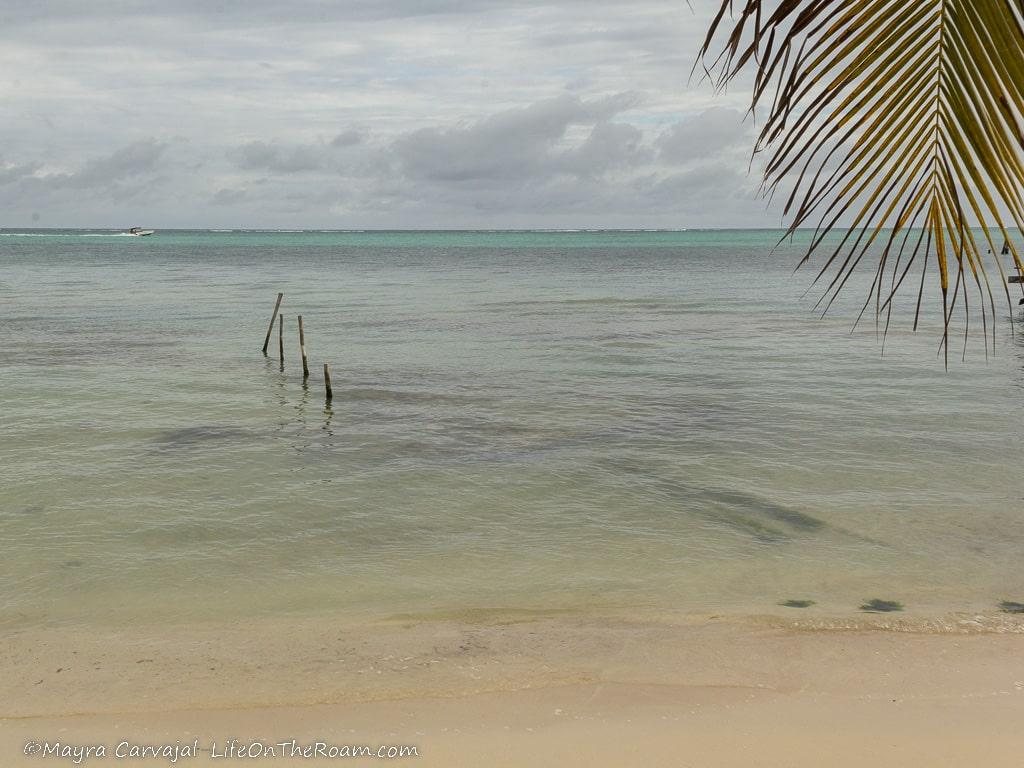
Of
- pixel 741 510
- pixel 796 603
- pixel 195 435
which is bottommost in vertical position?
pixel 796 603

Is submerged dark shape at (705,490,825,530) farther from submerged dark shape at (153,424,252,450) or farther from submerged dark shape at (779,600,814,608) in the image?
submerged dark shape at (153,424,252,450)

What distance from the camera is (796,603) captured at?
967 centimetres

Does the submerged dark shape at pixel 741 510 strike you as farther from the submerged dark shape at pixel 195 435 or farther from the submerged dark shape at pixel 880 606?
the submerged dark shape at pixel 195 435

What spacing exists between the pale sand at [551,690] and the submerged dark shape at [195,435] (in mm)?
7878

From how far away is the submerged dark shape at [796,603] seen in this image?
377 inches

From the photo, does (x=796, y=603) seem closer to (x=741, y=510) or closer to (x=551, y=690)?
(x=741, y=510)

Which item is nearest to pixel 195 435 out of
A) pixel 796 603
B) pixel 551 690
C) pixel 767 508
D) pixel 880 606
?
pixel 767 508

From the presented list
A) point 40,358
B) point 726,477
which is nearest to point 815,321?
point 726,477

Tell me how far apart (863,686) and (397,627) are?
14.4 ft

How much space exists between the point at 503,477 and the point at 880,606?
6.48 meters

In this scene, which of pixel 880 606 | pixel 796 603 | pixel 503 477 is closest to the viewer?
pixel 880 606

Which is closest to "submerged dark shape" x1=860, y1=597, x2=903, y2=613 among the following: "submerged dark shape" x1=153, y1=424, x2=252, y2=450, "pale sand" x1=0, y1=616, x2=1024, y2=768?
"pale sand" x1=0, y1=616, x2=1024, y2=768

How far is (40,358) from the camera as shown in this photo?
88.9 ft

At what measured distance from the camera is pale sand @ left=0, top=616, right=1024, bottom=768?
6.53m
